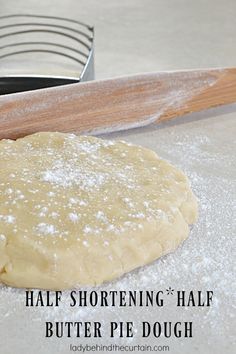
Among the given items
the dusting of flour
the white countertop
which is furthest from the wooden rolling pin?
the dusting of flour

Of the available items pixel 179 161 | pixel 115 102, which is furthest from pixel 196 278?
pixel 115 102

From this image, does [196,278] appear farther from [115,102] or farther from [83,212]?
[115,102]

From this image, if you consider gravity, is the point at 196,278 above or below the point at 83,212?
below

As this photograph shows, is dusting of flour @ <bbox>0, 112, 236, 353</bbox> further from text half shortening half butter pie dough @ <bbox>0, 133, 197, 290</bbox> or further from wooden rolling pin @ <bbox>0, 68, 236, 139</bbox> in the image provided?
wooden rolling pin @ <bbox>0, 68, 236, 139</bbox>

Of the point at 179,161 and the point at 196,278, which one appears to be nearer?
the point at 196,278

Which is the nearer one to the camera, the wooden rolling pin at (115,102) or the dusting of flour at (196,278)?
the dusting of flour at (196,278)

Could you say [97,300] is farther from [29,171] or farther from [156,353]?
[29,171]

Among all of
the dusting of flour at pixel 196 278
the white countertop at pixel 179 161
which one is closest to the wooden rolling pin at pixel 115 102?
the white countertop at pixel 179 161

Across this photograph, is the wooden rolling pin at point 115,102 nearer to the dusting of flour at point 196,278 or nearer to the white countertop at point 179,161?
the white countertop at point 179,161
